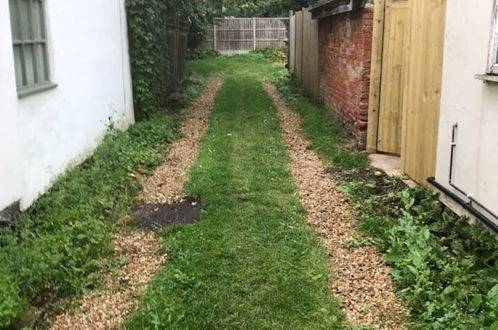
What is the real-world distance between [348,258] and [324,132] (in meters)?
5.02

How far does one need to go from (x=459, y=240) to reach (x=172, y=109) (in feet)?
28.5

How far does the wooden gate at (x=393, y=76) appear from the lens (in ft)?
25.0

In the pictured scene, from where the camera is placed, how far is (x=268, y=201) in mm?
6281

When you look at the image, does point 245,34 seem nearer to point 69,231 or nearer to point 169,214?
point 169,214

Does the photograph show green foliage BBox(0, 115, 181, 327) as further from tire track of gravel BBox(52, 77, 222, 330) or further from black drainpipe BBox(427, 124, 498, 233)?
black drainpipe BBox(427, 124, 498, 233)

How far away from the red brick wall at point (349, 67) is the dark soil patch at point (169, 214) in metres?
3.19

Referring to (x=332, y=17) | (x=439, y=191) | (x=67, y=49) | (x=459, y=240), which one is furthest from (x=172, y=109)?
(x=459, y=240)

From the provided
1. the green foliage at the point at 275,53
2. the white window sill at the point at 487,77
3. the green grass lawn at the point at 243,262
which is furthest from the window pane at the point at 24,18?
the green foliage at the point at 275,53

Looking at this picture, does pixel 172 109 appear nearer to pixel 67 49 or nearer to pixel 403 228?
pixel 67 49

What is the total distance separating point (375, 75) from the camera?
26.3 ft

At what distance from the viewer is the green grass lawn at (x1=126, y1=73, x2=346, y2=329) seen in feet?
12.8

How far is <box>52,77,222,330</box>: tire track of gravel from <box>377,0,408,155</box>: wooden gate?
109 inches

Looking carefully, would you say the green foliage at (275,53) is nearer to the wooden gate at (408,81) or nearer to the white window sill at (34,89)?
the wooden gate at (408,81)

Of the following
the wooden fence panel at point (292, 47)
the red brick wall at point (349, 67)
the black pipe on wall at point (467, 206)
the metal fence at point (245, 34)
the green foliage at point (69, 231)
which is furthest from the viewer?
the metal fence at point (245, 34)
